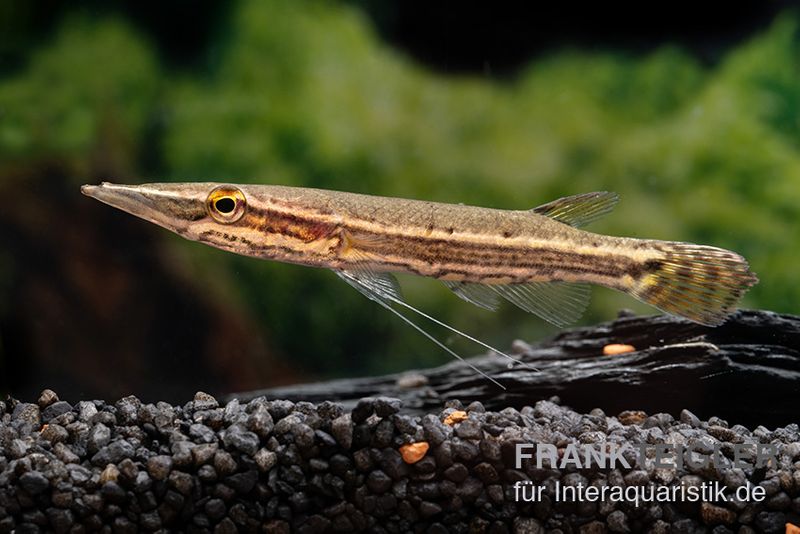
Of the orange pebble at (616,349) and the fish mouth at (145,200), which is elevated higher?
the fish mouth at (145,200)

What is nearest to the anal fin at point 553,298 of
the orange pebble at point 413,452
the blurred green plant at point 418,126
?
the orange pebble at point 413,452

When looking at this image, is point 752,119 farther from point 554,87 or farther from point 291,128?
point 291,128

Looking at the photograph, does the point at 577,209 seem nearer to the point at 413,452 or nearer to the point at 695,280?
the point at 695,280

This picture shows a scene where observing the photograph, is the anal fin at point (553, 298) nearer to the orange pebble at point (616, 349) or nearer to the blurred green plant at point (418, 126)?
the orange pebble at point (616, 349)

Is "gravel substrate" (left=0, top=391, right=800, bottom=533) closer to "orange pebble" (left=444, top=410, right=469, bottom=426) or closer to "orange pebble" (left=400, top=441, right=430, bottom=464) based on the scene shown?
"orange pebble" (left=400, top=441, right=430, bottom=464)

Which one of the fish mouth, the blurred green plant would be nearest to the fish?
the fish mouth

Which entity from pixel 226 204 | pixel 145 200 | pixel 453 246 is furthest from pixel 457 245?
pixel 145 200

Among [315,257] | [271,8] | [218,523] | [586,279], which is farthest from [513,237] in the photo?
[271,8]
